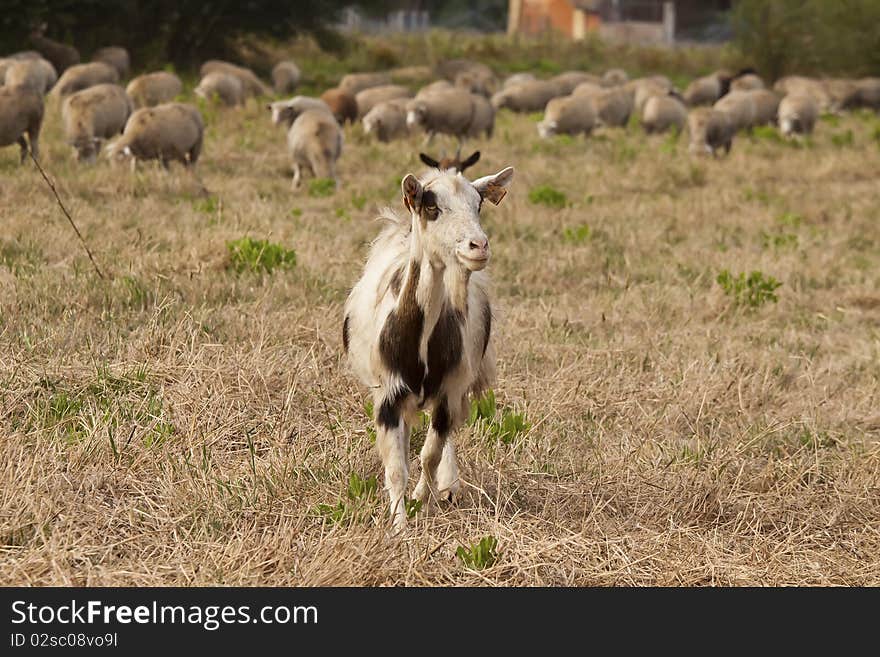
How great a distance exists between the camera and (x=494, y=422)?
6148mm

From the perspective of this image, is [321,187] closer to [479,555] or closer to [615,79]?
[479,555]

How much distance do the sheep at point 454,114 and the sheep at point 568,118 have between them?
3.55ft

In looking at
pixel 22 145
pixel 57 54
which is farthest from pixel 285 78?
pixel 22 145

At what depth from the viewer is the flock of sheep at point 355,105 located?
1436cm

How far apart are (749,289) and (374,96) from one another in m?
15.5

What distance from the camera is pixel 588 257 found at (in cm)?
1085

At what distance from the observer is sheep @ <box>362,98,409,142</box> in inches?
784

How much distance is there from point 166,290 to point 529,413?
2.99m

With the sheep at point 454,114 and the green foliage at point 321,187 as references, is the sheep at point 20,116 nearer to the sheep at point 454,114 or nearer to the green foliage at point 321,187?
the green foliage at point 321,187

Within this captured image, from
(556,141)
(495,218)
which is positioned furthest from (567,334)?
(556,141)

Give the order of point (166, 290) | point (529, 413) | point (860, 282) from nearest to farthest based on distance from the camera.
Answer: point (529, 413)
point (166, 290)
point (860, 282)

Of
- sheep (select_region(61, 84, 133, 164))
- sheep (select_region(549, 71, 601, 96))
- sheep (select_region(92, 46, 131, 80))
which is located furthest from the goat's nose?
sheep (select_region(549, 71, 601, 96))

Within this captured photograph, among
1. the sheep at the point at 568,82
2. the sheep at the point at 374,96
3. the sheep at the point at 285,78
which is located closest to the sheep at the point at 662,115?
the sheep at the point at 374,96

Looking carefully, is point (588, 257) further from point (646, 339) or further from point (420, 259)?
point (420, 259)
